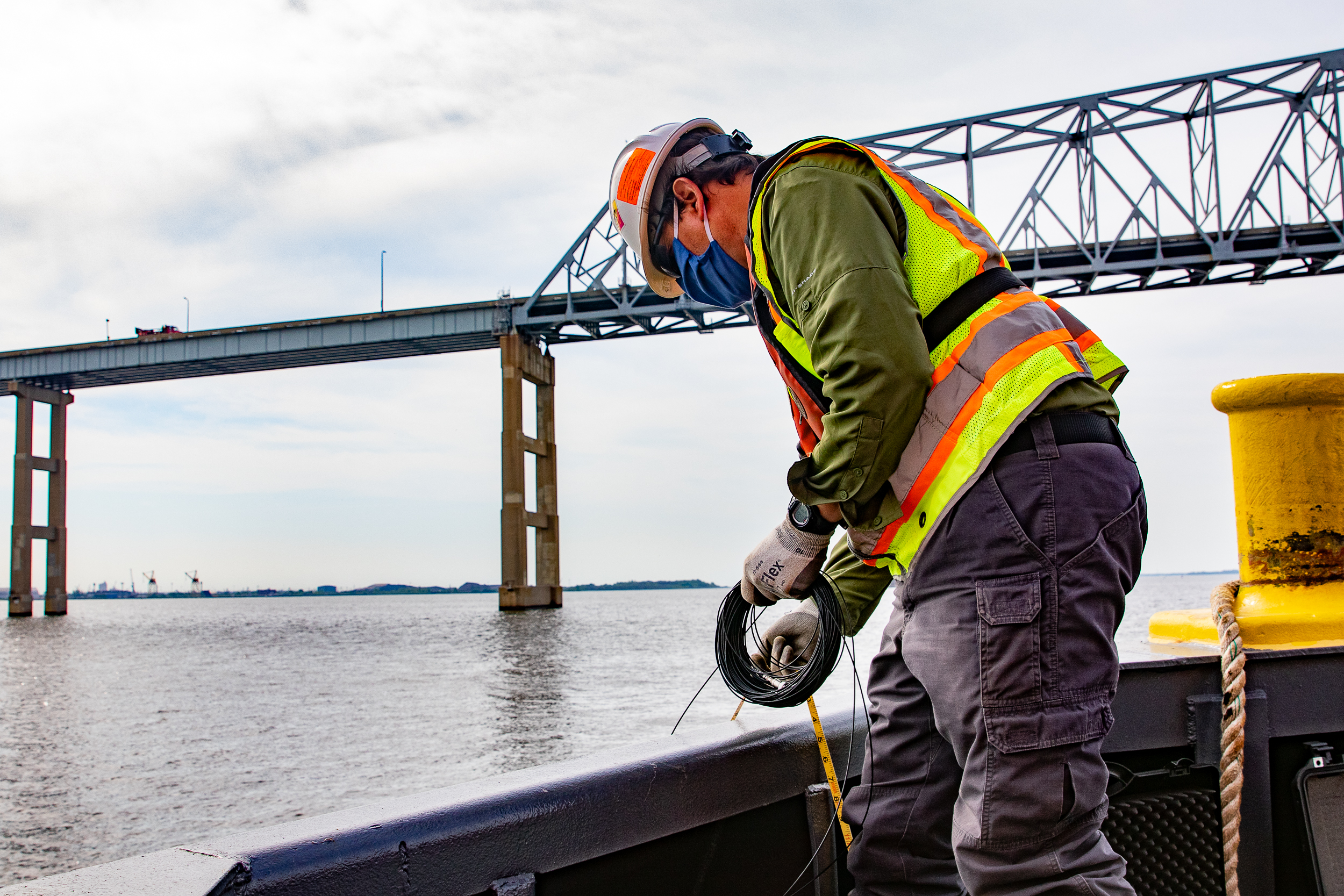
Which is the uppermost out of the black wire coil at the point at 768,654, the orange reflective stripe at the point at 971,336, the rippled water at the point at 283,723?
the orange reflective stripe at the point at 971,336

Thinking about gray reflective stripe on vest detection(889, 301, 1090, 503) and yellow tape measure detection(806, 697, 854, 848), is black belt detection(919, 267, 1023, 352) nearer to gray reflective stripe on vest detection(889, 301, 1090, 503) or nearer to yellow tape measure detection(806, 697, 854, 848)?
gray reflective stripe on vest detection(889, 301, 1090, 503)

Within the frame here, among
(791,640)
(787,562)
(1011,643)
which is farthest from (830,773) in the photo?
(1011,643)

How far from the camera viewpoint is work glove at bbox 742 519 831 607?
5.55 feet

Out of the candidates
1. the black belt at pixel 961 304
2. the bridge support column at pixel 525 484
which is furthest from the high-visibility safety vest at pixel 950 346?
the bridge support column at pixel 525 484

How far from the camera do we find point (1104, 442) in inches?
55.6

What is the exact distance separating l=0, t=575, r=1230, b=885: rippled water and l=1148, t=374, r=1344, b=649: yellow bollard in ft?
4.43

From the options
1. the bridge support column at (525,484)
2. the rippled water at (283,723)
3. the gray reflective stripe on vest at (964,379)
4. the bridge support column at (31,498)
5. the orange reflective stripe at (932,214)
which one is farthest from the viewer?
the bridge support column at (31,498)

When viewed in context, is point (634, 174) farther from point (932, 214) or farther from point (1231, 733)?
point (1231, 733)

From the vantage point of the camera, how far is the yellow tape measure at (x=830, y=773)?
1.83 metres

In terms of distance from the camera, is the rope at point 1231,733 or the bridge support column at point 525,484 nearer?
the rope at point 1231,733

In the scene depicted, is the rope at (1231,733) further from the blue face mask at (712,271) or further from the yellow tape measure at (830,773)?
the blue face mask at (712,271)

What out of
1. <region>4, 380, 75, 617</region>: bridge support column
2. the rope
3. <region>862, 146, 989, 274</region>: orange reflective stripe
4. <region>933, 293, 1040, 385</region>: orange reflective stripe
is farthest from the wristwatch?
<region>4, 380, 75, 617</region>: bridge support column

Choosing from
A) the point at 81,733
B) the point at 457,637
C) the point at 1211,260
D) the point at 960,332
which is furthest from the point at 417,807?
the point at 1211,260

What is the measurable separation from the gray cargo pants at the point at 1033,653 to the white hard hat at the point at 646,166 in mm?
772
